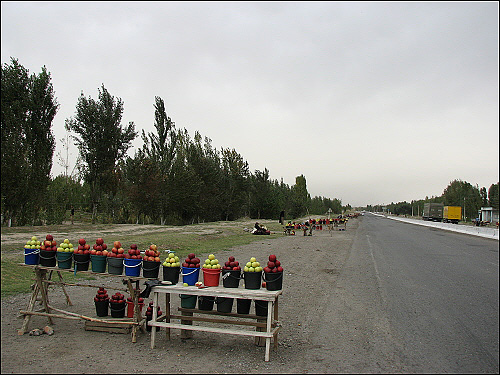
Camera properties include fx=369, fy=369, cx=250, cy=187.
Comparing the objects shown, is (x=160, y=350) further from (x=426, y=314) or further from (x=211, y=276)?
(x=426, y=314)

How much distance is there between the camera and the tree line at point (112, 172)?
506 centimetres

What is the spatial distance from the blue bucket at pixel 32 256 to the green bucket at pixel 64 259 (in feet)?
1.04

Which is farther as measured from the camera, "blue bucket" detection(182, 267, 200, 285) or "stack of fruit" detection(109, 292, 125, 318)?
"stack of fruit" detection(109, 292, 125, 318)

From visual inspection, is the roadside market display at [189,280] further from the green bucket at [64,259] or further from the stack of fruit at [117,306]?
the stack of fruit at [117,306]

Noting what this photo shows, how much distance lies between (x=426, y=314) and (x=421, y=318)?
0.20 meters

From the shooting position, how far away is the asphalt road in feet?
10.4

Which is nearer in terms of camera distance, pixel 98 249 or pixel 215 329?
pixel 215 329

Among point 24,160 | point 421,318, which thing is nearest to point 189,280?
point 24,160

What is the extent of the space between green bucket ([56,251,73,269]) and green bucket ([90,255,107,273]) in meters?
0.34

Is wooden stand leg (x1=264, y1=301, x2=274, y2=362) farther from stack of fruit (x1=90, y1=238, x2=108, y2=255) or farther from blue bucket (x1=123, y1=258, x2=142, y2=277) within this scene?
stack of fruit (x1=90, y1=238, x2=108, y2=255)

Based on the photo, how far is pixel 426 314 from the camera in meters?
6.38

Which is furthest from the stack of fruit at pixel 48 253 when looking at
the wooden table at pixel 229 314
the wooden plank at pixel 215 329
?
the wooden plank at pixel 215 329

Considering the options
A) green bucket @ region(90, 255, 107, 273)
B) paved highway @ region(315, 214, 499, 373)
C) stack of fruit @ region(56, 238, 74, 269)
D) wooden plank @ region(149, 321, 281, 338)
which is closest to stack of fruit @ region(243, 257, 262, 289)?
wooden plank @ region(149, 321, 281, 338)

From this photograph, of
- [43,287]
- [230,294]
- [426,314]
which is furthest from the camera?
[426,314]
